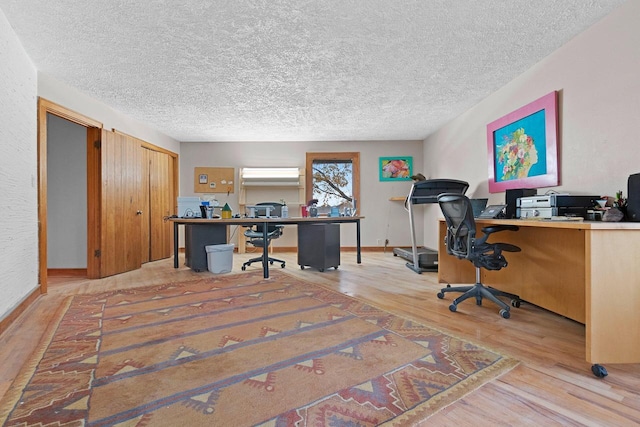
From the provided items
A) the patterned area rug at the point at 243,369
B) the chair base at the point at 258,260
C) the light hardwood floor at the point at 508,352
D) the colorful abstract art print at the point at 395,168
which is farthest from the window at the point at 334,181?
the patterned area rug at the point at 243,369

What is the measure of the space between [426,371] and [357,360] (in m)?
0.38

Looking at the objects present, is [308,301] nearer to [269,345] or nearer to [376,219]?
[269,345]

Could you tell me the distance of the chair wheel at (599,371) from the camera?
167 centimetres

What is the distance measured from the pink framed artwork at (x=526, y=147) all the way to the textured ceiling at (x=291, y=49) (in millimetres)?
494

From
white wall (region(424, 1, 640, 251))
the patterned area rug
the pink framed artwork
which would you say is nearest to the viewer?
the patterned area rug

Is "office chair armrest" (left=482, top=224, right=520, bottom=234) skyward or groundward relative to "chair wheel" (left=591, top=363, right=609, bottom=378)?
skyward

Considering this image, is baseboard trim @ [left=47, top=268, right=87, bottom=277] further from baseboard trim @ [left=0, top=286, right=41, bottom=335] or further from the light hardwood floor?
baseboard trim @ [left=0, top=286, right=41, bottom=335]

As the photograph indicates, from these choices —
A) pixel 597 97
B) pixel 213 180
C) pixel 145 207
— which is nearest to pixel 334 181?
pixel 213 180

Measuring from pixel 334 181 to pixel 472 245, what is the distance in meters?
4.68

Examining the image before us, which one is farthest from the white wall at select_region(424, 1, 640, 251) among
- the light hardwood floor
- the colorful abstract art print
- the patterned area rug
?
the colorful abstract art print

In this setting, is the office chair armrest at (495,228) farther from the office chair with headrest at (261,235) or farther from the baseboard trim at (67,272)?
the baseboard trim at (67,272)

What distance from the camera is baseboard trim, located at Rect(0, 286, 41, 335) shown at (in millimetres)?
2413

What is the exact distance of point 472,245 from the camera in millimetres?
2789

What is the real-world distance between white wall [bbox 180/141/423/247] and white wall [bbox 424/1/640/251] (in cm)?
352
